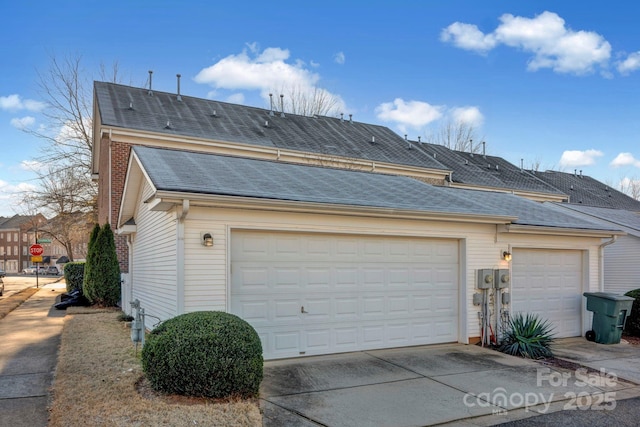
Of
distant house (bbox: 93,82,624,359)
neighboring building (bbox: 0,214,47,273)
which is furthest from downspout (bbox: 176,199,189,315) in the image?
neighboring building (bbox: 0,214,47,273)

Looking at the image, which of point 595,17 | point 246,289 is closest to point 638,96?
point 595,17

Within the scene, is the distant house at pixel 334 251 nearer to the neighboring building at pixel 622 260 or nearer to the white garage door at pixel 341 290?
the white garage door at pixel 341 290

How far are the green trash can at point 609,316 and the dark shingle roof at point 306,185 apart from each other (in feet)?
5.69

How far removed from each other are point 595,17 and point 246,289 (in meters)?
13.4

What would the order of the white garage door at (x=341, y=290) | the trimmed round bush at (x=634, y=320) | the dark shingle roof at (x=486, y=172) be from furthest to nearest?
the dark shingle roof at (x=486, y=172), the trimmed round bush at (x=634, y=320), the white garage door at (x=341, y=290)

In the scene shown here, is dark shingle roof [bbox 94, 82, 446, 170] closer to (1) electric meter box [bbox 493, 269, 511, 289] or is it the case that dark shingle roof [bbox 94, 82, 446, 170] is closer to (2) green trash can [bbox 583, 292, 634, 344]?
(1) electric meter box [bbox 493, 269, 511, 289]

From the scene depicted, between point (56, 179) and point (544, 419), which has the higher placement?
point (56, 179)

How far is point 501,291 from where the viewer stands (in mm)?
9953

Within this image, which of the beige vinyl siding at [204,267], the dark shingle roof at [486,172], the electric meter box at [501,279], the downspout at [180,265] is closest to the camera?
the downspout at [180,265]

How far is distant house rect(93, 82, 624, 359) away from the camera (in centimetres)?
737

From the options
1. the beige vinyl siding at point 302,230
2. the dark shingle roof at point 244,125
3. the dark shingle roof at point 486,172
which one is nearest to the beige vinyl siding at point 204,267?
the beige vinyl siding at point 302,230

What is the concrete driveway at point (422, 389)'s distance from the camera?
5418mm

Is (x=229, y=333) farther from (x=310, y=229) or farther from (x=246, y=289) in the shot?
(x=310, y=229)

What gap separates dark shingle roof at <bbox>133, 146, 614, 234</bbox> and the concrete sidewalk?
10.5 feet
